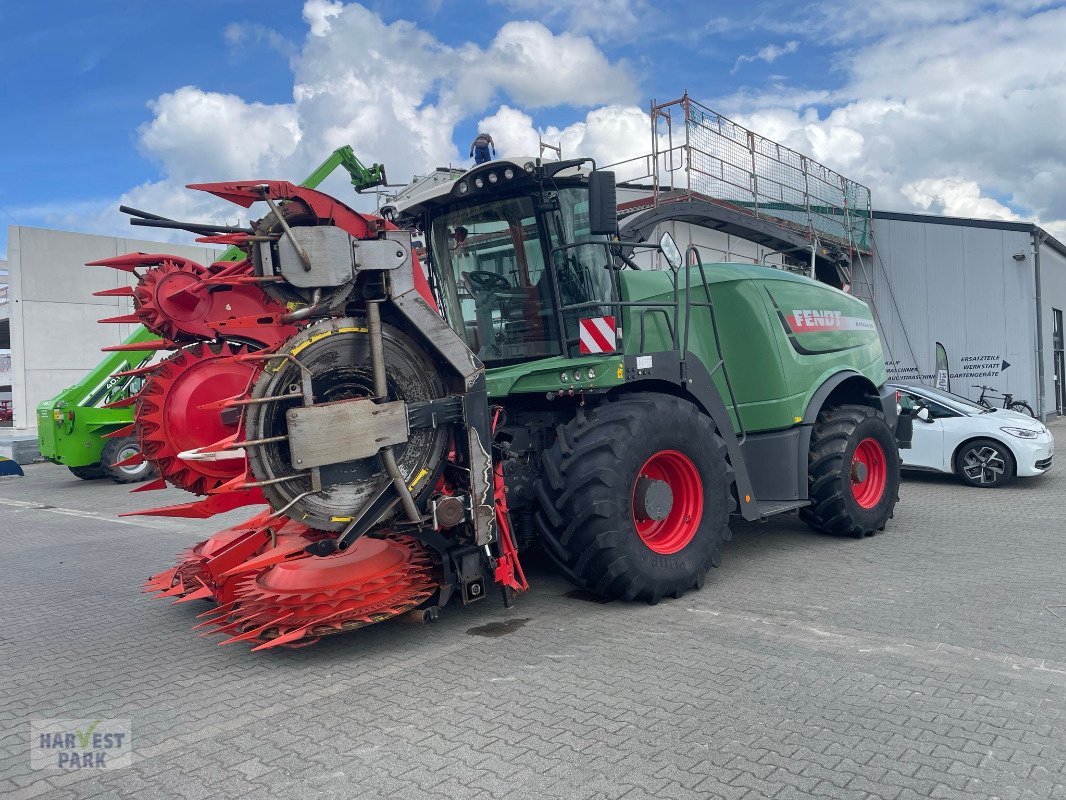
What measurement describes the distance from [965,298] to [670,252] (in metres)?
15.8

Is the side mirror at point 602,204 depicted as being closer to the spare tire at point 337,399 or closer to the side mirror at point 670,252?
the side mirror at point 670,252

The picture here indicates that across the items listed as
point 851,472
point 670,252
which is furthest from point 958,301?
point 670,252

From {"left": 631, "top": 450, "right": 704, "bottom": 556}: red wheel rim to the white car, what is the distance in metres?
A: 5.58

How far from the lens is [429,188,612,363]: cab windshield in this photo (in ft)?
18.5

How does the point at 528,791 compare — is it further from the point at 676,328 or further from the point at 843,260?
the point at 843,260

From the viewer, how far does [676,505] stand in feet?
18.4

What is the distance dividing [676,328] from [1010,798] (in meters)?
3.71

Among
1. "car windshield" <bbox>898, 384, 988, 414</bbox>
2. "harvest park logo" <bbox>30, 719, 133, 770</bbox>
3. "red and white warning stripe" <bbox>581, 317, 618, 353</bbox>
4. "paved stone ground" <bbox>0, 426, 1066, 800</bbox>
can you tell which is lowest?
"harvest park logo" <bbox>30, 719, 133, 770</bbox>

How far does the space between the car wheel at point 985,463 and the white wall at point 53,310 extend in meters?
19.8

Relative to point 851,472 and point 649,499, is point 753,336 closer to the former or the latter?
point 851,472

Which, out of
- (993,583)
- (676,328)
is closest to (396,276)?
(676,328)

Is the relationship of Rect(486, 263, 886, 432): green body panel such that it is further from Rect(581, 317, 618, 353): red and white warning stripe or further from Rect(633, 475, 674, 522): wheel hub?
Rect(633, 475, 674, 522): wheel hub

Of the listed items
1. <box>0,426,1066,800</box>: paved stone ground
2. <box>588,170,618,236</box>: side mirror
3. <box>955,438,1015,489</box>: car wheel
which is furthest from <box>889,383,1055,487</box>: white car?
<box>588,170,618,236</box>: side mirror

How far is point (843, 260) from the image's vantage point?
18859mm
